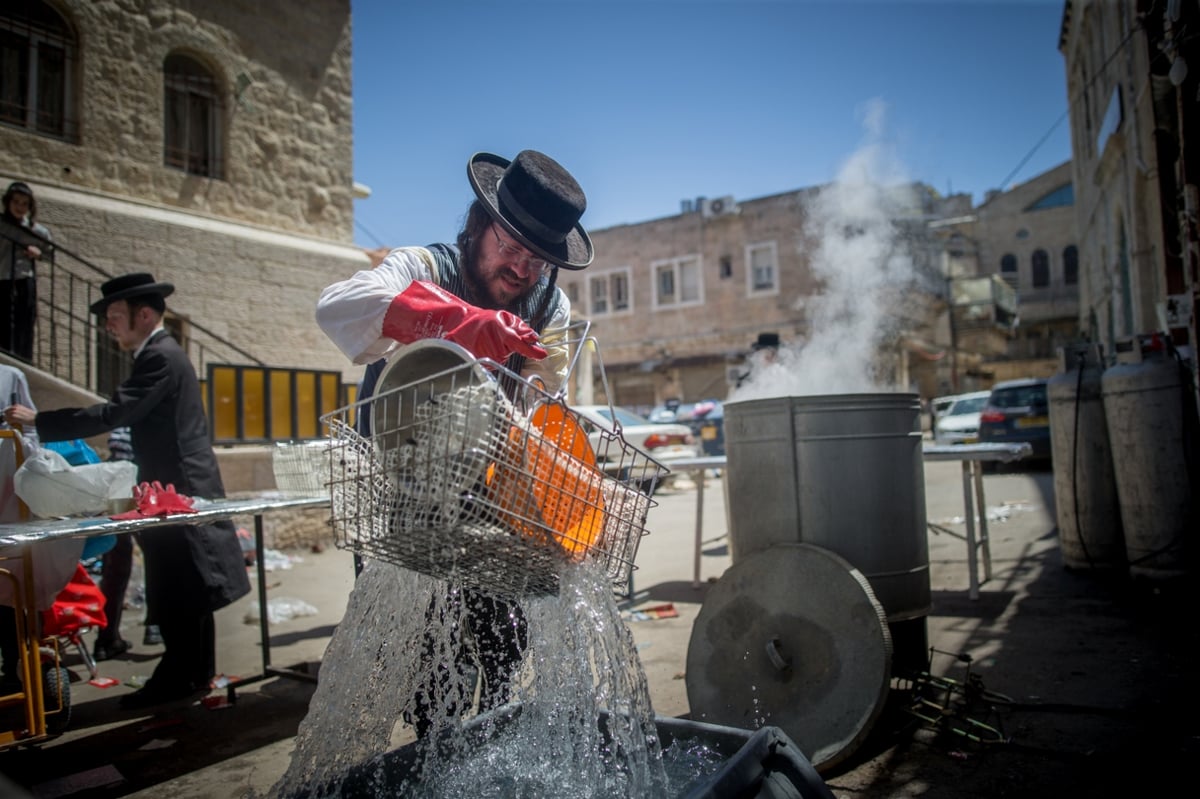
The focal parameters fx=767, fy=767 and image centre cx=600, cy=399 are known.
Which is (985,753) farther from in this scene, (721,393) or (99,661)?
(721,393)

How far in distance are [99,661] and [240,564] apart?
163cm

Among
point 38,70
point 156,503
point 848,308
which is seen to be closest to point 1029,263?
point 848,308

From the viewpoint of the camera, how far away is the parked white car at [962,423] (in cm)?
1653

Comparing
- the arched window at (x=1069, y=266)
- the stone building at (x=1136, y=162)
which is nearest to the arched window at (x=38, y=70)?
the stone building at (x=1136, y=162)

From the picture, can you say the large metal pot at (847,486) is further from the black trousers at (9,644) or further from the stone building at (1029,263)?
the stone building at (1029,263)

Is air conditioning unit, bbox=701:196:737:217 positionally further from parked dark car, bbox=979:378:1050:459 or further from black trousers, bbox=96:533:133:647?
black trousers, bbox=96:533:133:647

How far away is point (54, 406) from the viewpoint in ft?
22.9

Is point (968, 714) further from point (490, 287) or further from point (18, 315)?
point (18, 315)

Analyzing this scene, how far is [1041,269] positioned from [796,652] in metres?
49.1

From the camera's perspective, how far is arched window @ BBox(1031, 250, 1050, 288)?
145ft

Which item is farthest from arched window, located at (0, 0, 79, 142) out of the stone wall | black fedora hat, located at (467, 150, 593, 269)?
black fedora hat, located at (467, 150, 593, 269)

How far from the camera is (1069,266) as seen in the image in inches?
1708

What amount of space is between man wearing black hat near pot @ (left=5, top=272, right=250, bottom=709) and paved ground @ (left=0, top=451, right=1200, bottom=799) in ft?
0.93

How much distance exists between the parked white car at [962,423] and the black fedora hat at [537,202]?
14.9 metres
